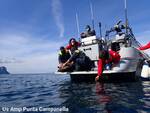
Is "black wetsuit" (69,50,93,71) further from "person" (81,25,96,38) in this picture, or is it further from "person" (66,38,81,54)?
"person" (81,25,96,38)

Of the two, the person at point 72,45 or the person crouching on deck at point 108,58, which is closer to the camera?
the person crouching on deck at point 108,58

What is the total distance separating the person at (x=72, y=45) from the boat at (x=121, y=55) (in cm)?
40

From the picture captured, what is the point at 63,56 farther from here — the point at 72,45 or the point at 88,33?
the point at 88,33

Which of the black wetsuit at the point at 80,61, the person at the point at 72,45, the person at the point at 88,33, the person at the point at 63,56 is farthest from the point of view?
the person at the point at 88,33

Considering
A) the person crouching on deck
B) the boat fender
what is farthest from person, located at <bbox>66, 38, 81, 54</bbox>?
the boat fender

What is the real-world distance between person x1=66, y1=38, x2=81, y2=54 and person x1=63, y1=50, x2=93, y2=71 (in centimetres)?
159

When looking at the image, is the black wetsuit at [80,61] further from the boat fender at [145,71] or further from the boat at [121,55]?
the boat fender at [145,71]

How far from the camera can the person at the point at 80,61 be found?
16094 mm

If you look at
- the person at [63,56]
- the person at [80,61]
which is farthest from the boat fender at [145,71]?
the person at [63,56]

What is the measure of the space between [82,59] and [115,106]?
8.70m

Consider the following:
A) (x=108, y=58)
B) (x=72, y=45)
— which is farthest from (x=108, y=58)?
(x=72, y=45)

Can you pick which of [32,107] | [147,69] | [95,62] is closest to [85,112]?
[32,107]

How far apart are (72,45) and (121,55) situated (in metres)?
4.33

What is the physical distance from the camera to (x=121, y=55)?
15.1 meters
